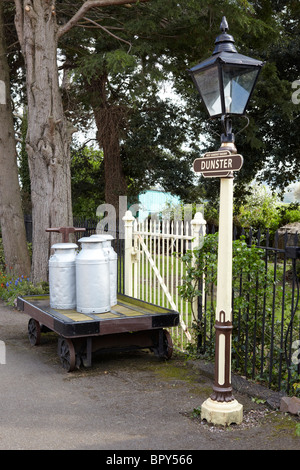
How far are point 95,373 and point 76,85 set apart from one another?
11.4 m

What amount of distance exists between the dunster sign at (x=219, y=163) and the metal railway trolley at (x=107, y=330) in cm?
229

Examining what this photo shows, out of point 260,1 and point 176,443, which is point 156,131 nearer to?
point 260,1

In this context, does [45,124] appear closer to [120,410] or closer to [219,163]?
[219,163]

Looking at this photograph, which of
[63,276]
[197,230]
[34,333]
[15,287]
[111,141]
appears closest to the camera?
[197,230]

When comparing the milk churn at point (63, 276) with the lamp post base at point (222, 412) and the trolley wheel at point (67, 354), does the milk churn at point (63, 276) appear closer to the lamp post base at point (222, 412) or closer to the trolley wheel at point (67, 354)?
the trolley wheel at point (67, 354)

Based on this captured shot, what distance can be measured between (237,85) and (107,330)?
10.4 feet

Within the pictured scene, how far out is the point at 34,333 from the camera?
7793 mm

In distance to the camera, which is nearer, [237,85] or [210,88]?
[237,85]

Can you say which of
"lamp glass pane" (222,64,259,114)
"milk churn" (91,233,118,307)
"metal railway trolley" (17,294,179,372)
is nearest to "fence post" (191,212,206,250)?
"metal railway trolley" (17,294,179,372)

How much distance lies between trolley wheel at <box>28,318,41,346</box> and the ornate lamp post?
3.47m

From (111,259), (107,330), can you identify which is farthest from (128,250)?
(107,330)

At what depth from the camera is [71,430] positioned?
4.68 metres

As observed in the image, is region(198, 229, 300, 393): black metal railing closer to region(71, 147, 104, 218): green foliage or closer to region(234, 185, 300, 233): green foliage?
region(71, 147, 104, 218): green foliage

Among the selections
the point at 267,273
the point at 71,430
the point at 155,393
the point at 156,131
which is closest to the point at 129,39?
the point at 156,131
